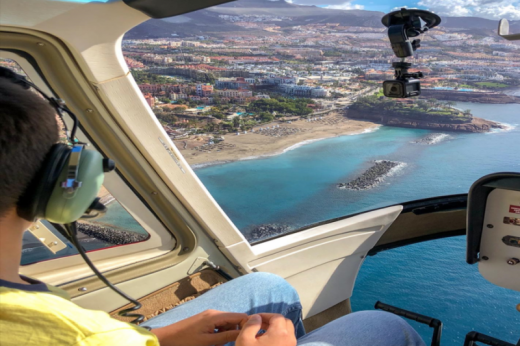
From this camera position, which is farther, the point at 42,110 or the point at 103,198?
the point at 103,198

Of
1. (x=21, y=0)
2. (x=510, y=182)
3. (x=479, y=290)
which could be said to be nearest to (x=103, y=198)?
(x=21, y=0)

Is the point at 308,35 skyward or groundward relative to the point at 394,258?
skyward

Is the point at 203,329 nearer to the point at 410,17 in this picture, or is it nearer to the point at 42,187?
the point at 42,187

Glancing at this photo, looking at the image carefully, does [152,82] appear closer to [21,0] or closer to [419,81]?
[21,0]

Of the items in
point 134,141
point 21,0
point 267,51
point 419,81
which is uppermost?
point 21,0

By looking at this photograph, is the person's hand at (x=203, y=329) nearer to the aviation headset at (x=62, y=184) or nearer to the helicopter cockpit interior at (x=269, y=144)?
the helicopter cockpit interior at (x=269, y=144)

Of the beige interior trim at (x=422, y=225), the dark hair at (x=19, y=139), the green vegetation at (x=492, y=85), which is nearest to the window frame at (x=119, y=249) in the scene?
the dark hair at (x=19, y=139)
